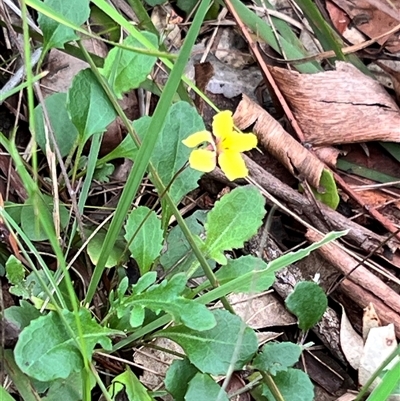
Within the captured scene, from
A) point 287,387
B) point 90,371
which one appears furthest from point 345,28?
point 90,371

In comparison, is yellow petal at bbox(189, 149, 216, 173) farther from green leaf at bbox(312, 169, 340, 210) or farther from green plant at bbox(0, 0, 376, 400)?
green leaf at bbox(312, 169, 340, 210)

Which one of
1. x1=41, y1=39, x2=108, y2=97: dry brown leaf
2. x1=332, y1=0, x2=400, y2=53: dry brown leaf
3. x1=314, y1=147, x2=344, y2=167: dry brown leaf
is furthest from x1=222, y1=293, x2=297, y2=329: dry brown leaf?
x1=332, y1=0, x2=400, y2=53: dry brown leaf

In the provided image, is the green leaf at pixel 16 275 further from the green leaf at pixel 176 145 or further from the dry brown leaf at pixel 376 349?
the dry brown leaf at pixel 376 349

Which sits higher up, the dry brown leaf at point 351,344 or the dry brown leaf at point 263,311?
the dry brown leaf at point 263,311

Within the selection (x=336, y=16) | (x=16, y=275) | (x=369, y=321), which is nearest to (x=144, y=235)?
(x=16, y=275)

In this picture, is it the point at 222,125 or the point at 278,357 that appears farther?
the point at 278,357

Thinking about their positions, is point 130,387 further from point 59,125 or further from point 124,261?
point 59,125

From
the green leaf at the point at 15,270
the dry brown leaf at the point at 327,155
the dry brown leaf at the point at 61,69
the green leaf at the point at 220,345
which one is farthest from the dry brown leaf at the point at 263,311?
the dry brown leaf at the point at 61,69
